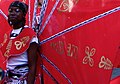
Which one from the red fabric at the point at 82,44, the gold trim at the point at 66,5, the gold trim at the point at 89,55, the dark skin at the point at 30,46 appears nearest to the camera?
the red fabric at the point at 82,44

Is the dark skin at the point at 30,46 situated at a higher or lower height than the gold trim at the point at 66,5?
lower

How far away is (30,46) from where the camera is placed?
2.86 meters

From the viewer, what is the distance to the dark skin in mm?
2857

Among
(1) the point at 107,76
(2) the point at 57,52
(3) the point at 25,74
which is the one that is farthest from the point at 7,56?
(1) the point at 107,76

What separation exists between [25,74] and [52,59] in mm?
267

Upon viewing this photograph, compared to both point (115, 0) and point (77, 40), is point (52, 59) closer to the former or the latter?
point (77, 40)

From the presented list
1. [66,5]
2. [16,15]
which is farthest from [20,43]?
[66,5]

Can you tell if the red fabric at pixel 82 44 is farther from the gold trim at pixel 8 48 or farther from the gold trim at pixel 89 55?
the gold trim at pixel 8 48

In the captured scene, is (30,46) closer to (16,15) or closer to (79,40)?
(16,15)

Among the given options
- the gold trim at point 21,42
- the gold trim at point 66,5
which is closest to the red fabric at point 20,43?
the gold trim at point 21,42

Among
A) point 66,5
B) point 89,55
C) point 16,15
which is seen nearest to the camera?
point 89,55

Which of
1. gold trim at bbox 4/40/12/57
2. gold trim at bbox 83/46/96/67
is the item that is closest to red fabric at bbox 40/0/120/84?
gold trim at bbox 83/46/96/67

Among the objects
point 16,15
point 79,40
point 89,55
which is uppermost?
point 16,15

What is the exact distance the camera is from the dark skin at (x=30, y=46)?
2857 millimetres
